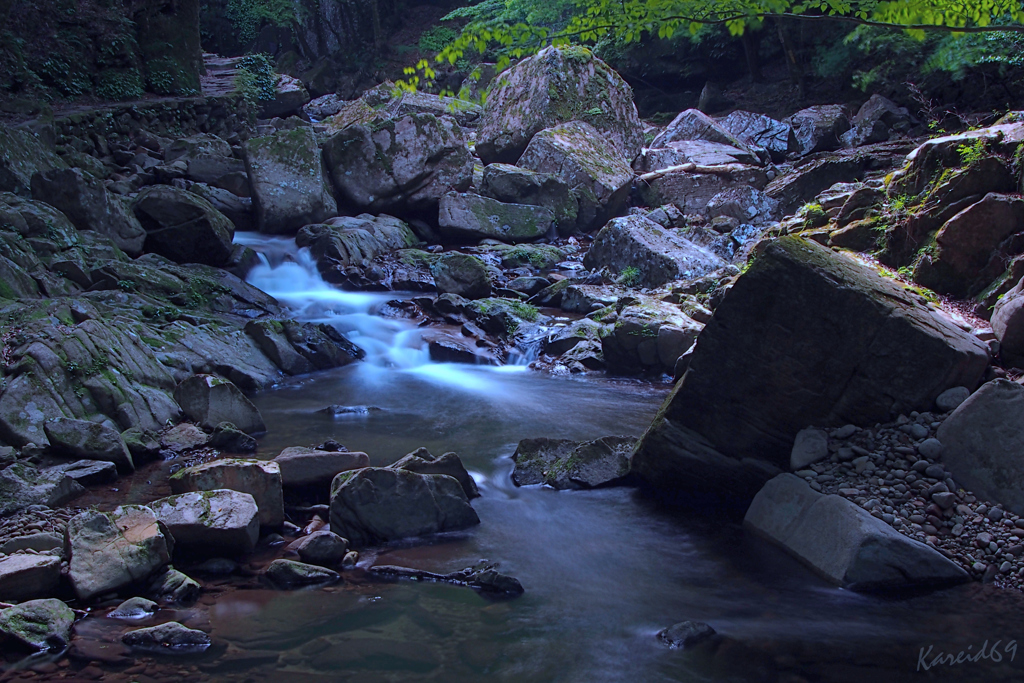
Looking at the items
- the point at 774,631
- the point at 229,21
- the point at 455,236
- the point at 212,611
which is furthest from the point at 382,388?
the point at 229,21

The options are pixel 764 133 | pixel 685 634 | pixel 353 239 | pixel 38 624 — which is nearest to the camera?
pixel 38 624

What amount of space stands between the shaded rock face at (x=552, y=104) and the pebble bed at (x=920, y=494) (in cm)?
1500

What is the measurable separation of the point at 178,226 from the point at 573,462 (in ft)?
26.9

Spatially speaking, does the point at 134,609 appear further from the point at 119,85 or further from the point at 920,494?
the point at 119,85

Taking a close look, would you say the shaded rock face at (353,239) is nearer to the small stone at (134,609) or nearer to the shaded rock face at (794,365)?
the shaded rock face at (794,365)

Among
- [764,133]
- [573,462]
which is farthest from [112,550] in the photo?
[764,133]

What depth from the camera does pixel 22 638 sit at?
3182 mm

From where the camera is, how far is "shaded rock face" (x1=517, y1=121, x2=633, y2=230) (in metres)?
17.1

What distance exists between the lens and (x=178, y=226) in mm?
10961

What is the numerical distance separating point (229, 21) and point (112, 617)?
39.5 meters

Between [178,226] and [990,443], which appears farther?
[178,226]

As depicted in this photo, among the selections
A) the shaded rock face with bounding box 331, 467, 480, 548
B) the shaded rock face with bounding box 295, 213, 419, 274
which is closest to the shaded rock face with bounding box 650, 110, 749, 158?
the shaded rock face with bounding box 295, 213, 419, 274

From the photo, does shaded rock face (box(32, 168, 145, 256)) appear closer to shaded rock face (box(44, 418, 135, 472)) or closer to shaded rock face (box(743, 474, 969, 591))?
shaded rock face (box(44, 418, 135, 472))

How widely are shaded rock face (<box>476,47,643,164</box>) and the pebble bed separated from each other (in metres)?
15.0
